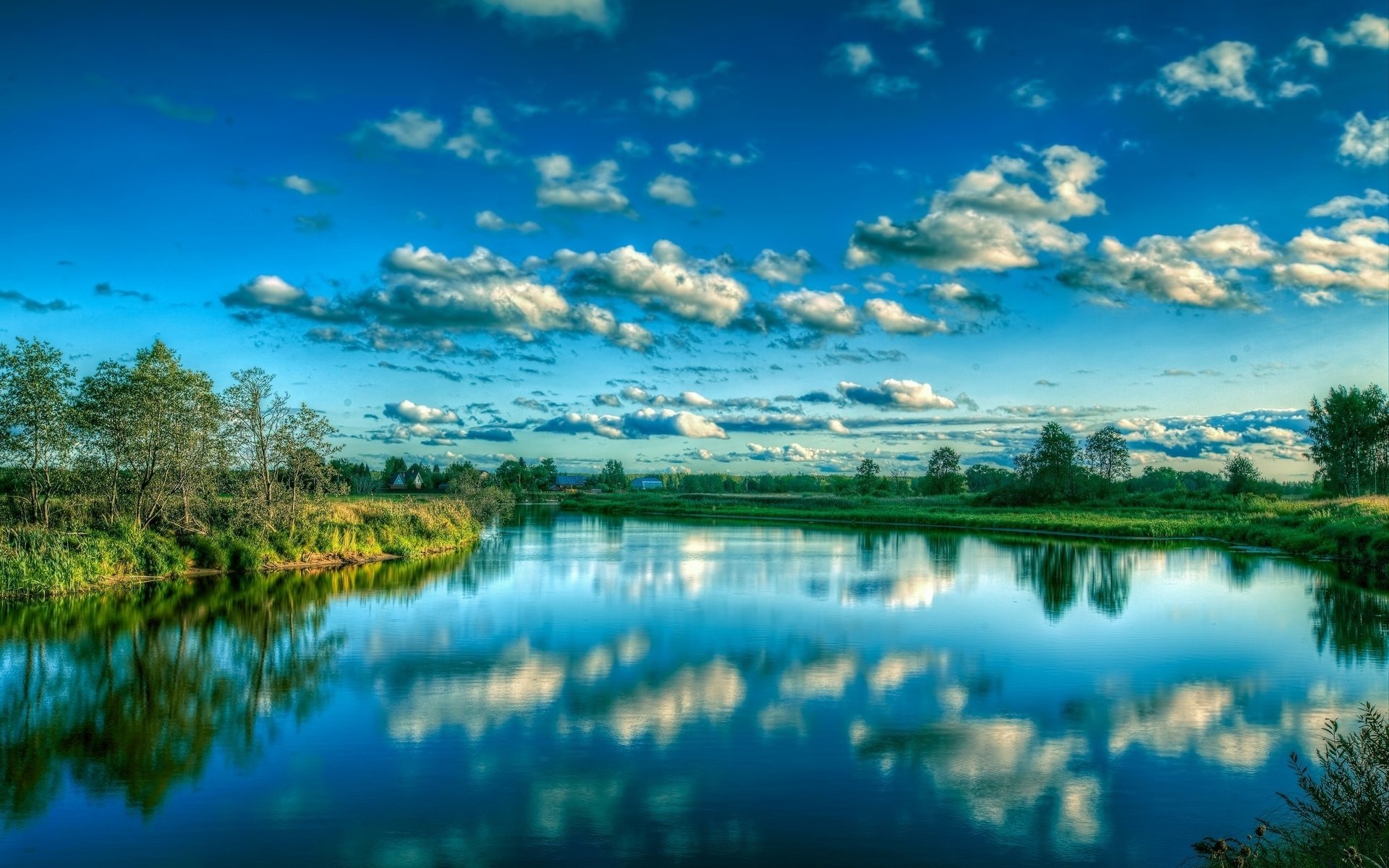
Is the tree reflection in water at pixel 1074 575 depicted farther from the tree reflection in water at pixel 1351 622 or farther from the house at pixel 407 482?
the house at pixel 407 482

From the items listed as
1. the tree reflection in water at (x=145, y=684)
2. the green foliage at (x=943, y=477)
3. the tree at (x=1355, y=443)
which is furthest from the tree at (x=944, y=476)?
the tree reflection in water at (x=145, y=684)

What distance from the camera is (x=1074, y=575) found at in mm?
32781

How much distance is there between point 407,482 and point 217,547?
95.8m

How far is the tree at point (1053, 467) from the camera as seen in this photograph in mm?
92688

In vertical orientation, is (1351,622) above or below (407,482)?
below

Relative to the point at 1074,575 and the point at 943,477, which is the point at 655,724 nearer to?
the point at 1074,575

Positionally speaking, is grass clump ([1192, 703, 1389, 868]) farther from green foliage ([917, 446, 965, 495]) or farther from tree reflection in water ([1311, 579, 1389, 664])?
green foliage ([917, 446, 965, 495])

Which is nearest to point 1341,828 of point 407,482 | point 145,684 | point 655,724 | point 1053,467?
point 655,724

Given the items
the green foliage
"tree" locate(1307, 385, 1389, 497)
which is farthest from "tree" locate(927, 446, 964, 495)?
"tree" locate(1307, 385, 1389, 497)

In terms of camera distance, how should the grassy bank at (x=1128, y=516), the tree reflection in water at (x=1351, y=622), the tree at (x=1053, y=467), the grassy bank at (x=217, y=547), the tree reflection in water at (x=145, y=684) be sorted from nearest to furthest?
the tree reflection in water at (x=145, y=684), the tree reflection in water at (x=1351, y=622), the grassy bank at (x=217, y=547), the grassy bank at (x=1128, y=516), the tree at (x=1053, y=467)

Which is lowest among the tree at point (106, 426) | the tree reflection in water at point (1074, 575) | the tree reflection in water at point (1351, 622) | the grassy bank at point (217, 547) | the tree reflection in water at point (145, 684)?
the tree reflection in water at point (1074, 575)

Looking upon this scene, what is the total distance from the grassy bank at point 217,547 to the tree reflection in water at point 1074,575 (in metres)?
27.6

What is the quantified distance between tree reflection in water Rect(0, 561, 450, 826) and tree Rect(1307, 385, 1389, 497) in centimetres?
7676

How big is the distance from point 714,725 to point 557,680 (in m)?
3.89
